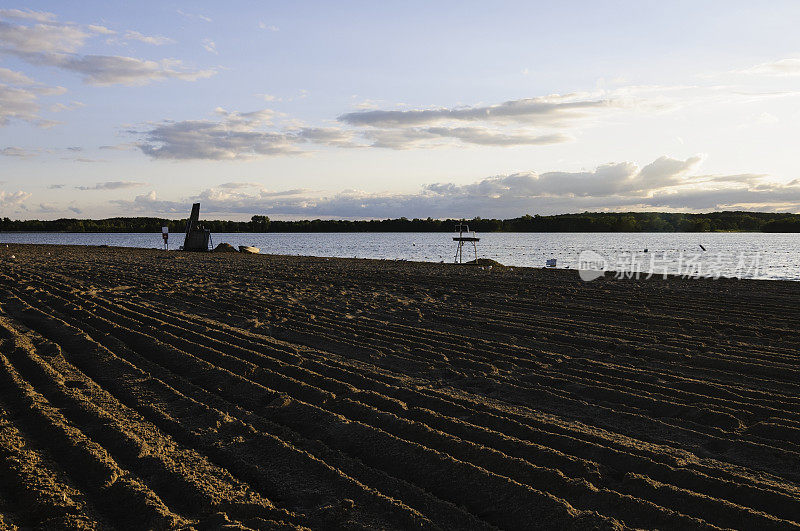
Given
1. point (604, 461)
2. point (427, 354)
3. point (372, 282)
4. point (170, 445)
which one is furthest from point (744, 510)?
point (372, 282)

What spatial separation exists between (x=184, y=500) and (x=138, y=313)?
19.5 feet

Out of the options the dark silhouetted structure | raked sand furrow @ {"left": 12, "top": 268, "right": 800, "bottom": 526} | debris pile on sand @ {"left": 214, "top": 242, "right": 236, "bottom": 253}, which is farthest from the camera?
the dark silhouetted structure

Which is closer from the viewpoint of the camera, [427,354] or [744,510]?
[744,510]

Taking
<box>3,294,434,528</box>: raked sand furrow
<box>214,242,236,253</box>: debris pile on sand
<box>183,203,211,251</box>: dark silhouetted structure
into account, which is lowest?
<box>3,294,434,528</box>: raked sand furrow

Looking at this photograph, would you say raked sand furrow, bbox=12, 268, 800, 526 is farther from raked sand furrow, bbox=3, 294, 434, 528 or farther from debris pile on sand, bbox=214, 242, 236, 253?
debris pile on sand, bbox=214, 242, 236, 253

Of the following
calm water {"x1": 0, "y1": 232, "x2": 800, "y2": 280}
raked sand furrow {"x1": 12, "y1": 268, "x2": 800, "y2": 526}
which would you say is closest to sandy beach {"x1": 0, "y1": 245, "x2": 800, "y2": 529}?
raked sand furrow {"x1": 12, "y1": 268, "x2": 800, "y2": 526}

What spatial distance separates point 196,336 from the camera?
266 inches

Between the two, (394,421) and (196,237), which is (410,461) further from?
(196,237)

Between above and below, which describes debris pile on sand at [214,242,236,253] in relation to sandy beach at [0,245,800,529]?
above

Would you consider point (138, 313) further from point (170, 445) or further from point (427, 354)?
point (170, 445)

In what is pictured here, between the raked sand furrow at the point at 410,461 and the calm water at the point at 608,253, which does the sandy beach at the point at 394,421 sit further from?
the calm water at the point at 608,253

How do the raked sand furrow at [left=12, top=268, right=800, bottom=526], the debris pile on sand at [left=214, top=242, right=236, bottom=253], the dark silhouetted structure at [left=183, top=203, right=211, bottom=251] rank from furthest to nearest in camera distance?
the dark silhouetted structure at [left=183, top=203, right=211, bottom=251] < the debris pile on sand at [left=214, top=242, right=236, bottom=253] < the raked sand furrow at [left=12, top=268, right=800, bottom=526]

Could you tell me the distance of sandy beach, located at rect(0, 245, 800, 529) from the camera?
114 inches

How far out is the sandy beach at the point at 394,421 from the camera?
9.54 feet
